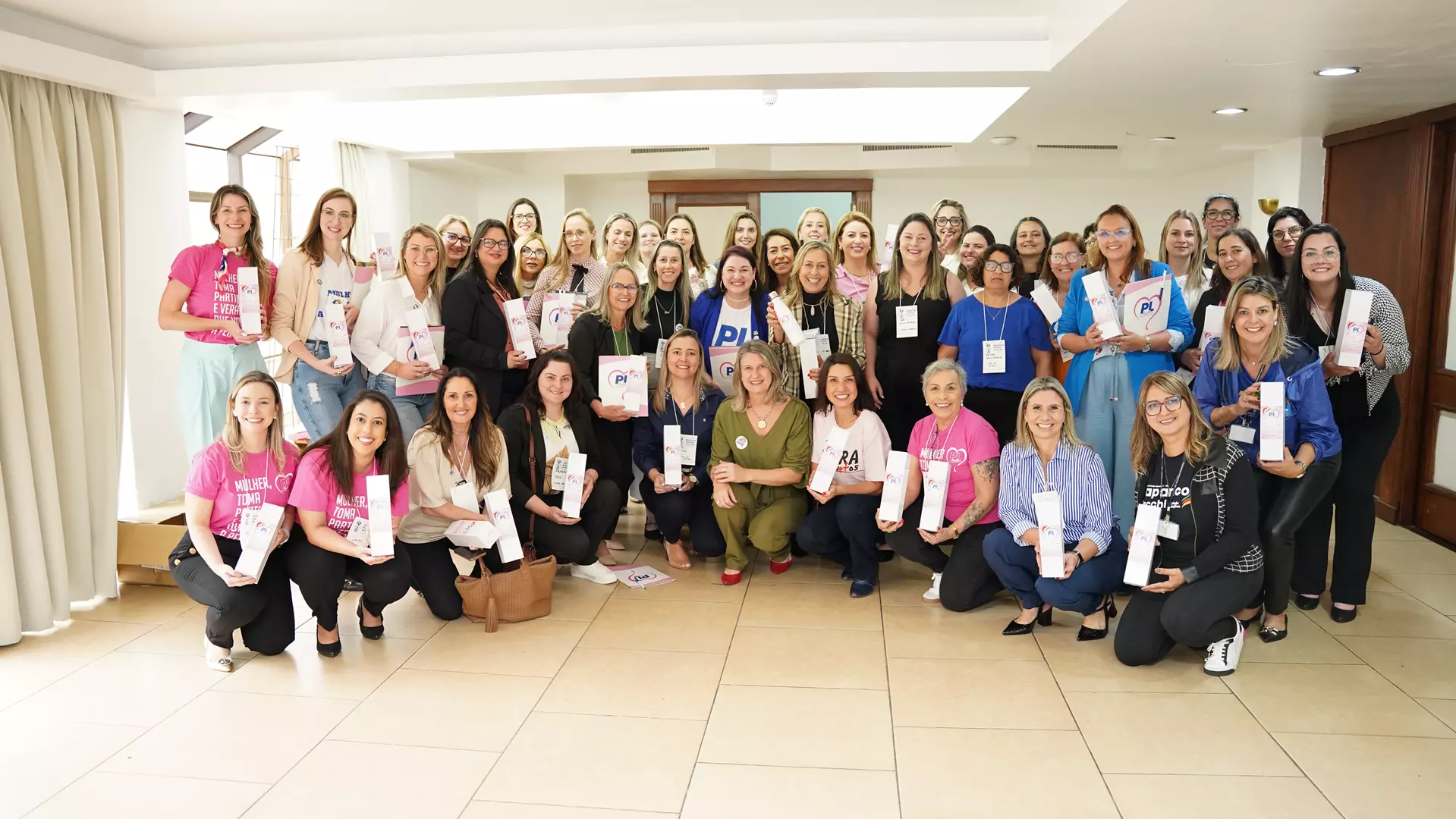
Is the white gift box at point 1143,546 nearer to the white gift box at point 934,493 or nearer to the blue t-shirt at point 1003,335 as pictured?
the white gift box at point 934,493

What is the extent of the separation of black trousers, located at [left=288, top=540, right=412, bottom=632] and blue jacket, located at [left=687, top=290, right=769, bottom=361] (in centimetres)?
189

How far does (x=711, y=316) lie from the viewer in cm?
511

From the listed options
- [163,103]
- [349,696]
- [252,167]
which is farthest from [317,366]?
[252,167]

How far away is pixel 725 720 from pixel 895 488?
137cm

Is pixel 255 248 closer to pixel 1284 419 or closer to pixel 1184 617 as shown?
pixel 1184 617

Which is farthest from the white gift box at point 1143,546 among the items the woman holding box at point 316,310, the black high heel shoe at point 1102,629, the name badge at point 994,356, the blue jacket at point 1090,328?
the woman holding box at point 316,310

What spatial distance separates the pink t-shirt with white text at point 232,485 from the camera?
144 inches

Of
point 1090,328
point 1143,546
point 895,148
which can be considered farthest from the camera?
point 895,148

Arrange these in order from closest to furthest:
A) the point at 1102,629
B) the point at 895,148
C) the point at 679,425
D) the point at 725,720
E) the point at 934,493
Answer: the point at 725,720, the point at 1102,629, the point at 934,493, the point at 679,425, the point at 895,148

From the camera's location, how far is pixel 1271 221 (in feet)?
15.2

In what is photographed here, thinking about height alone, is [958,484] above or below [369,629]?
above

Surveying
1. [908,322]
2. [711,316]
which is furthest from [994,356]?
[711,316]

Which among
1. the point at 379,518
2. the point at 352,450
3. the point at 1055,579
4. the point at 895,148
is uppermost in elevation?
the point at 895,148

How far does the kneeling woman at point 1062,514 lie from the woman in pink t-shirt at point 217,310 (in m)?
3.28
